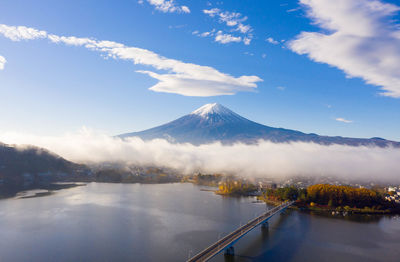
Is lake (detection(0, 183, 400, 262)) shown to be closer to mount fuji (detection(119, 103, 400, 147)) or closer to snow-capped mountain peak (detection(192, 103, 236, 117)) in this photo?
mount fuji (detection(119, 103, 400, 147))

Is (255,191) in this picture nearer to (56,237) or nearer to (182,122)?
(56,237)

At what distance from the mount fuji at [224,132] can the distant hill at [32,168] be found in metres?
48.9

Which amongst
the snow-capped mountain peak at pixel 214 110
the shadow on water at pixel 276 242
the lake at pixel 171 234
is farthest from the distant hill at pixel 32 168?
the snow-capped mountain peak at pixel 214 110

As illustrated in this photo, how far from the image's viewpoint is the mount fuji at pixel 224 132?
92000mm

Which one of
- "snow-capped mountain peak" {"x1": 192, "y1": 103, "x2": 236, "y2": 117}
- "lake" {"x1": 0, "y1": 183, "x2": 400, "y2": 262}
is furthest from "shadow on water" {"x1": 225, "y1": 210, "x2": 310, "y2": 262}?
"snow-capped mountain peak" {"x1": 192, "y1": 103, "x2": 236, "y2": 117}

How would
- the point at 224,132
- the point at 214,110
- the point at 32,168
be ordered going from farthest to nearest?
the point at 214,110 < the point at 224,132 < the point at 32,168

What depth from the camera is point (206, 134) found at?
9356 cm

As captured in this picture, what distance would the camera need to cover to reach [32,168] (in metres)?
40.7

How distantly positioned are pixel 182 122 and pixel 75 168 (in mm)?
58169

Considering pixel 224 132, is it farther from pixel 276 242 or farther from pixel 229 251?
pixel 229 251

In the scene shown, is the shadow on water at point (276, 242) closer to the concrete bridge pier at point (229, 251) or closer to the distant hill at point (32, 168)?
the concrete bridge pier at point (229, 251)

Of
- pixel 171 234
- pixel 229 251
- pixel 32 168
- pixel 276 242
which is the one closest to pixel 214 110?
pixel 32 168

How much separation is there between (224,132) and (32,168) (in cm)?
6431

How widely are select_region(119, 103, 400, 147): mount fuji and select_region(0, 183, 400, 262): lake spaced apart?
231 ft
